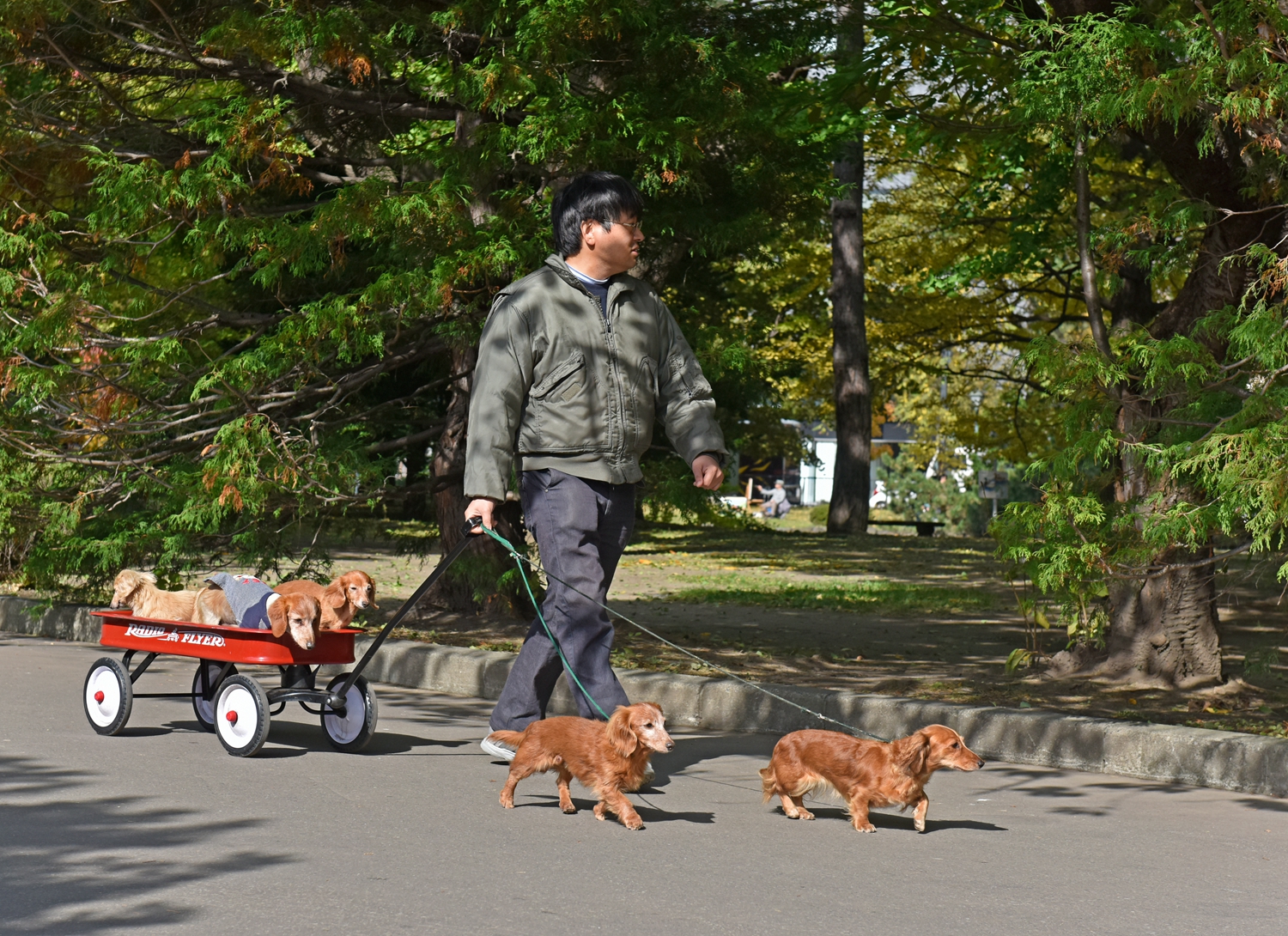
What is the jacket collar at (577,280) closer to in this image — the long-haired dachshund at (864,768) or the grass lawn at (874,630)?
the long-haired dachshund at (864,768)

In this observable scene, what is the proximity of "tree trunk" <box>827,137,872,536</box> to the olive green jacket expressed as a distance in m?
21.6

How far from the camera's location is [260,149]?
994 cm

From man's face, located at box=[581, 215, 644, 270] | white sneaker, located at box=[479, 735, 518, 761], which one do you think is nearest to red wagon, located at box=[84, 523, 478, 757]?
white sneaker, located at box=[479, 735, 518, 761]

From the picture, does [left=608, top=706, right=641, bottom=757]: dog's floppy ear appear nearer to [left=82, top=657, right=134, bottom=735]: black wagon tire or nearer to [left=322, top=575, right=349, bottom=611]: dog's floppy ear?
[left=322, top=575, right=349, bottom=611]: dog's floppy ear

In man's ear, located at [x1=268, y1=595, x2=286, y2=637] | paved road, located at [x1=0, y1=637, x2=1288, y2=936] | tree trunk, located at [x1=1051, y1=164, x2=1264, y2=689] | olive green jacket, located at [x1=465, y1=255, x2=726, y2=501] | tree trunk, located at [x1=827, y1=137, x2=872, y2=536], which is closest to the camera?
paved road, located at [x1=0, y1=637, x2=1288, y2=936]

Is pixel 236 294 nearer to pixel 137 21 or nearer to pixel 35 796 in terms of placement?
pixel 137 21

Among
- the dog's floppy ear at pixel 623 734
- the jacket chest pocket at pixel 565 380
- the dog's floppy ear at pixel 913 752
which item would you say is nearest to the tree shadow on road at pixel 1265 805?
the dog's floppy ear at pixel 913 752

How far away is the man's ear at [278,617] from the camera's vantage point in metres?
6.52

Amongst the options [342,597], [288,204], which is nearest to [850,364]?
[288,204]

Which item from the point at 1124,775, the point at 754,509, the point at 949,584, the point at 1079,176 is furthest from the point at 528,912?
the point at 754,509

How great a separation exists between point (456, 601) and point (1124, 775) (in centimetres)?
608

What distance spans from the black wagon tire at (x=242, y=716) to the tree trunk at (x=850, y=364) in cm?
2151

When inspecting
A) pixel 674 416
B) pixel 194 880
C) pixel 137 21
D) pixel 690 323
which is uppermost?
pixel 137 21

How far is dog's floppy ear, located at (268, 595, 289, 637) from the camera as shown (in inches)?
257
